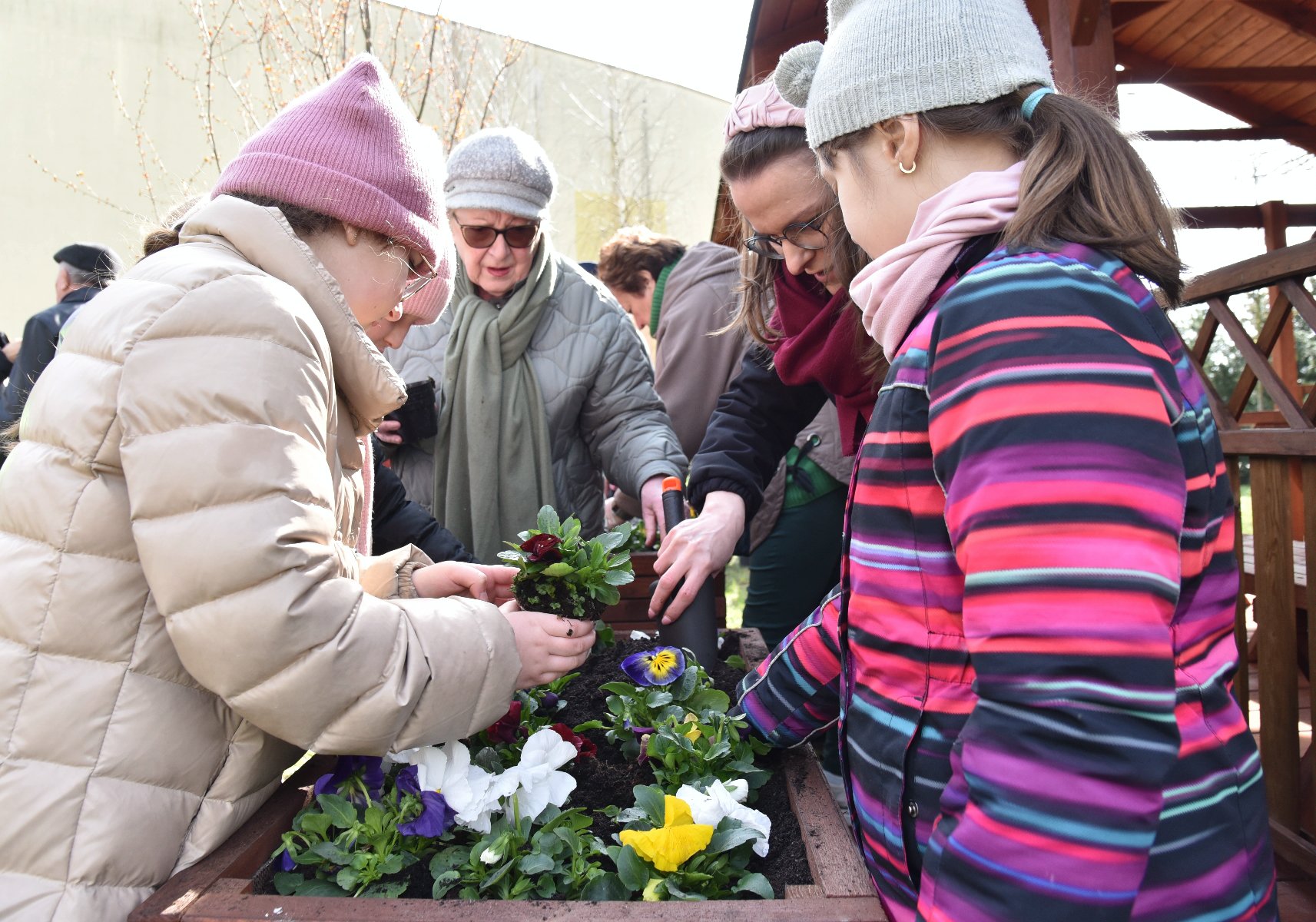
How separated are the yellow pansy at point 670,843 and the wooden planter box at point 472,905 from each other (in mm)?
98

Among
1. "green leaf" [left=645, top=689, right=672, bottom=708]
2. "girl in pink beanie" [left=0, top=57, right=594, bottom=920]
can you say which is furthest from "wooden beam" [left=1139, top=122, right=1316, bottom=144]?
"girl in pink beanie" [left=0, top=57, right=594, bottom=920]

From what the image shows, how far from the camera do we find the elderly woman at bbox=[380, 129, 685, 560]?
2.45 metres

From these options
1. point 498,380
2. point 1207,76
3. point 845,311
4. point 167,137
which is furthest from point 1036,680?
point 167,137

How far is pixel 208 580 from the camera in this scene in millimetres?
949

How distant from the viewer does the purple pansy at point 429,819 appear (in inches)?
45.5

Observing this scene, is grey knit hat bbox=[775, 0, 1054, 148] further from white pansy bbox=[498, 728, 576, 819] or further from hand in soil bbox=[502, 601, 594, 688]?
white pansy bbox=[498, 728, 576, 819]

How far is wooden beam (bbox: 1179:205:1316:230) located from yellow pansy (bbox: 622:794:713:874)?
24.9 ft

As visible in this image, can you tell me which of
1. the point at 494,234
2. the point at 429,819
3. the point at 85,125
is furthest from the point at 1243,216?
the point at 85,125

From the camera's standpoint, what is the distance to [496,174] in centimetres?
240

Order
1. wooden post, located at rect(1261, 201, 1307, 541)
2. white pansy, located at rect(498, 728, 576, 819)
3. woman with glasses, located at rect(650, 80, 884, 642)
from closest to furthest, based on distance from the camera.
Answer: white pansy, located at rect(498, 728, 576, 819) → woman with glasses, located at rect(650, 80, 884, 642) → wooden post, located at rect(1261, 201, 1307, 541)

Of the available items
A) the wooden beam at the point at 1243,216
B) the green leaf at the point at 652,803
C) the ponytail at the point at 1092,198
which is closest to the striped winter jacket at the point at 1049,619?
the ponytail at the point at 1092,198

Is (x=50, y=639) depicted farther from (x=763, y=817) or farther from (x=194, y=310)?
(x=763, y=817)

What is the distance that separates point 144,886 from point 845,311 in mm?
1361

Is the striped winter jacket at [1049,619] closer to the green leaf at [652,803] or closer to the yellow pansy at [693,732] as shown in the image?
the green leaf at [652,803]
